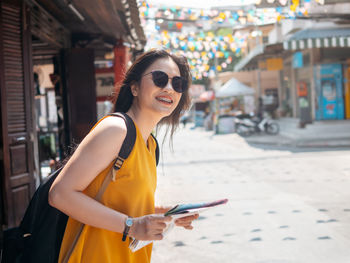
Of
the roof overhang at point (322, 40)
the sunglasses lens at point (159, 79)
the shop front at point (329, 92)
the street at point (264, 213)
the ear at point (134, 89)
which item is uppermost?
the roof overhang at point (322, 40)

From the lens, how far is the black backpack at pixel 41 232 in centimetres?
169

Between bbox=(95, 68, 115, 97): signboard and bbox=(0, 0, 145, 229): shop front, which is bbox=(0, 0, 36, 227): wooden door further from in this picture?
bbox=(95, 68, 115, 97): signboard

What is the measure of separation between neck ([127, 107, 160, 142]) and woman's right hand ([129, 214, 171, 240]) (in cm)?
48

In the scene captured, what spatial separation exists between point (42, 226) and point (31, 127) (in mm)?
4192

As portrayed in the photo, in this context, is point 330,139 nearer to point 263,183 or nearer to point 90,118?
point 263,183

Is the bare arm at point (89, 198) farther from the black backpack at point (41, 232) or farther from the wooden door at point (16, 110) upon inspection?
the wooden door at point (16, 110)

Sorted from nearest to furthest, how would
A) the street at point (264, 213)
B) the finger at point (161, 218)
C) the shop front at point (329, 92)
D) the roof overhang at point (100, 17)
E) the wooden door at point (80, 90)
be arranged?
the finger at point (161, 218) → the street at point (264, 213) → the roof overhang at point (100, 17) → the wooden door at point (80, 90) → the shop front at point (329, 92)

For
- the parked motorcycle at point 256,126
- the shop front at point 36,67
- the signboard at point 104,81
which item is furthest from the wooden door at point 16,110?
the parked motorcycle at point 256,126

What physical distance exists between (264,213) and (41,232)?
4.82m

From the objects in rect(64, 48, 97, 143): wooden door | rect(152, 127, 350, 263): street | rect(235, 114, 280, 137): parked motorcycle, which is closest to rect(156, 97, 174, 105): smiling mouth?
rect(152, 127, 350, 263): street

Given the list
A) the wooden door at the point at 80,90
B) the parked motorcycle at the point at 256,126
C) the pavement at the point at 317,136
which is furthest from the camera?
the parked motorcycle at the point at 256,126

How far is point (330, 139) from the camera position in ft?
58.5

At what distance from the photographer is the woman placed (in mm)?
1648

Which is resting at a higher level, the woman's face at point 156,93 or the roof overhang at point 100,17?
the roof overhang at point 100,17
